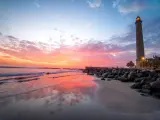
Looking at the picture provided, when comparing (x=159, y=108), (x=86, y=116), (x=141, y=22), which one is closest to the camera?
(x=86, y=116)

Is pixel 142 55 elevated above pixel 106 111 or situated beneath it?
elevated above

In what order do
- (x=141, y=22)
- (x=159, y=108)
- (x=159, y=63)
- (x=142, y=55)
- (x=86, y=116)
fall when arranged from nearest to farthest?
(x=86, y=116) → (x=159, y=108) → (x=159, y=63) → (x=142, y=55) → (x=141, y=22)

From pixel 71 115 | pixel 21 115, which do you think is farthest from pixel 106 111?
pixel 21 115

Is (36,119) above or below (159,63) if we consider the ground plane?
below

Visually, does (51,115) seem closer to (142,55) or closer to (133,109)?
(133,109)

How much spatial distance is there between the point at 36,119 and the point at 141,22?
77.9 meters

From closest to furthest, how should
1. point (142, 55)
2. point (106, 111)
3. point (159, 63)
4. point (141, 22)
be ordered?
point (106, 111), point (159, 63), point (142, 55), point (141, 22)

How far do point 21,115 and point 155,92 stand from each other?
8.64 meters

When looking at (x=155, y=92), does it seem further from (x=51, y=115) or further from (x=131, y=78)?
(x=131, y=78)

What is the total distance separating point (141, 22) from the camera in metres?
69.0

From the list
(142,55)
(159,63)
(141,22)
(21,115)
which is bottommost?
(21,115)

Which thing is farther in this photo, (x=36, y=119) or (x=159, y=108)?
(x=159, y=108)

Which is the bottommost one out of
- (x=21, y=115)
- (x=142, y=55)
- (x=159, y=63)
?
(x=21, y=115)

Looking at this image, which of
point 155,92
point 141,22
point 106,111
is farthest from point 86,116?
point 141,22
